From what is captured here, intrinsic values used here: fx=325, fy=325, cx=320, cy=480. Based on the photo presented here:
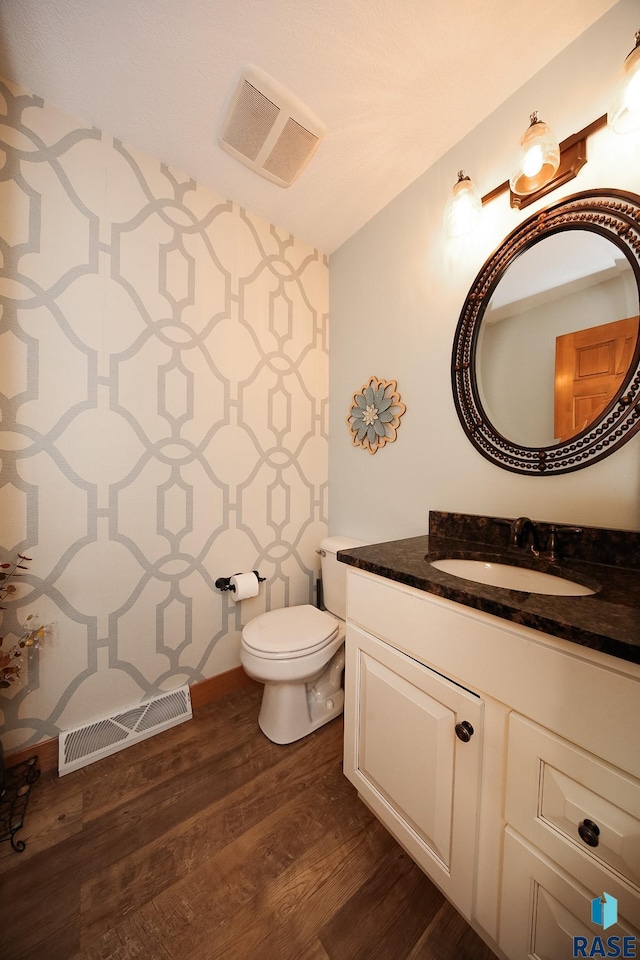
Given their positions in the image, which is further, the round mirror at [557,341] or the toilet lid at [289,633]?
the toilet lid at [289,633]

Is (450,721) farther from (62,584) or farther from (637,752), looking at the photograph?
(62,584)

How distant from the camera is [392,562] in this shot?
0.91 metres

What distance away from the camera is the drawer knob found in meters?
0.53

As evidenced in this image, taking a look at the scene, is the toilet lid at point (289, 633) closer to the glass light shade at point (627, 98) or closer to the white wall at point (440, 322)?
the white wall at point (440, 322)

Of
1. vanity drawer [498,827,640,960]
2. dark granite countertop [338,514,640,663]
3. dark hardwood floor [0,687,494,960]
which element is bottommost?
dark hardwood floor [0,687,494,960]

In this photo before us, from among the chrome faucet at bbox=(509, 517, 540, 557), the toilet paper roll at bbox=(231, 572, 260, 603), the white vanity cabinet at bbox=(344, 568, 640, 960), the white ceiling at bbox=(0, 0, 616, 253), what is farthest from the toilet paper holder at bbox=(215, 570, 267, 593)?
the white ceiling at bbox=(0, 0, 616, 253)

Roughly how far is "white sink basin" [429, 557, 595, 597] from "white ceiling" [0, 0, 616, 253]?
5.14 feet

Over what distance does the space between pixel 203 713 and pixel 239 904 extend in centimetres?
75

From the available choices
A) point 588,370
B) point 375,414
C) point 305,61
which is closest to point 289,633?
point 375,414

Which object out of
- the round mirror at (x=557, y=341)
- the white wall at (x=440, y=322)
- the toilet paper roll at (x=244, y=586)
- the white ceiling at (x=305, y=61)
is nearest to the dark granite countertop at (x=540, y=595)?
the white wall at (x=440, y=322)

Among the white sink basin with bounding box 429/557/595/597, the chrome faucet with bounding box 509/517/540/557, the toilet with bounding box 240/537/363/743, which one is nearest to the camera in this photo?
the white sink basin with bounding box 429/557/595/597

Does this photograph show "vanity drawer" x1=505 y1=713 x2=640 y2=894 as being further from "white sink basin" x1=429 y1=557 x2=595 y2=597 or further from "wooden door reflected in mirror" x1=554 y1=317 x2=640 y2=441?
"wooden door reflected in mirror" x1=554 y1=317 x2=640 y2=441

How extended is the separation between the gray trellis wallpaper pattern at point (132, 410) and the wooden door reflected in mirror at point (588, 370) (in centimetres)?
119

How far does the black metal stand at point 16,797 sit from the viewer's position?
39.1 inches
